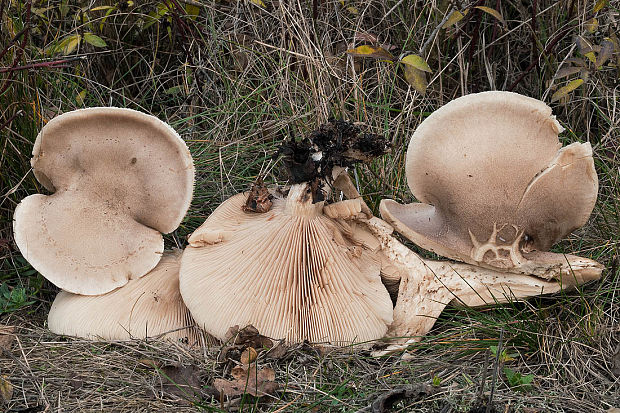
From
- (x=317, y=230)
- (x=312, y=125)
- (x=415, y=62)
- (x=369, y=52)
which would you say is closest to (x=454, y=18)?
(x=415, y=62)

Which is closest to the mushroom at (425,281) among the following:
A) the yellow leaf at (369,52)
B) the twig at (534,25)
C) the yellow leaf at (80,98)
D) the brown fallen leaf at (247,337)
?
the brown fallen leaf at (247,337)

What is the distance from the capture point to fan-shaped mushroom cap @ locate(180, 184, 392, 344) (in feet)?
7.56

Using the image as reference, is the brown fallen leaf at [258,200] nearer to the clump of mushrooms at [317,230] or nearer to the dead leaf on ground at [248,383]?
the clump of mushrooms at [317,230]

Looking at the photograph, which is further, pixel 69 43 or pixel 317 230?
pixel 69 43

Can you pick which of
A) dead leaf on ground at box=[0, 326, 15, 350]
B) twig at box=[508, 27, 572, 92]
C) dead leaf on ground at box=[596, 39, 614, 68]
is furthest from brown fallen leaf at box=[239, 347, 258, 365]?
twig at box=[508, 27, 572, 92]

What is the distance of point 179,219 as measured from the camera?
2.63 m

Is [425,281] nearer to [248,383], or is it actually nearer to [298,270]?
[298,270]

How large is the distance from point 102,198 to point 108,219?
0.10m

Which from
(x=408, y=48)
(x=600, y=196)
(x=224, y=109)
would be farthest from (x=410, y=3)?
(x=600, y=196)

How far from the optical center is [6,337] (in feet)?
7.86

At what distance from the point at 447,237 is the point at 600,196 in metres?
0.92

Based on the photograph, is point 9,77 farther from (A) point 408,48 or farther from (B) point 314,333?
(A) point 408,48

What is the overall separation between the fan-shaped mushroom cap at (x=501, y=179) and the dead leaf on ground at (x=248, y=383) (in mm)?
885

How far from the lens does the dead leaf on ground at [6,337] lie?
7.79 ft
